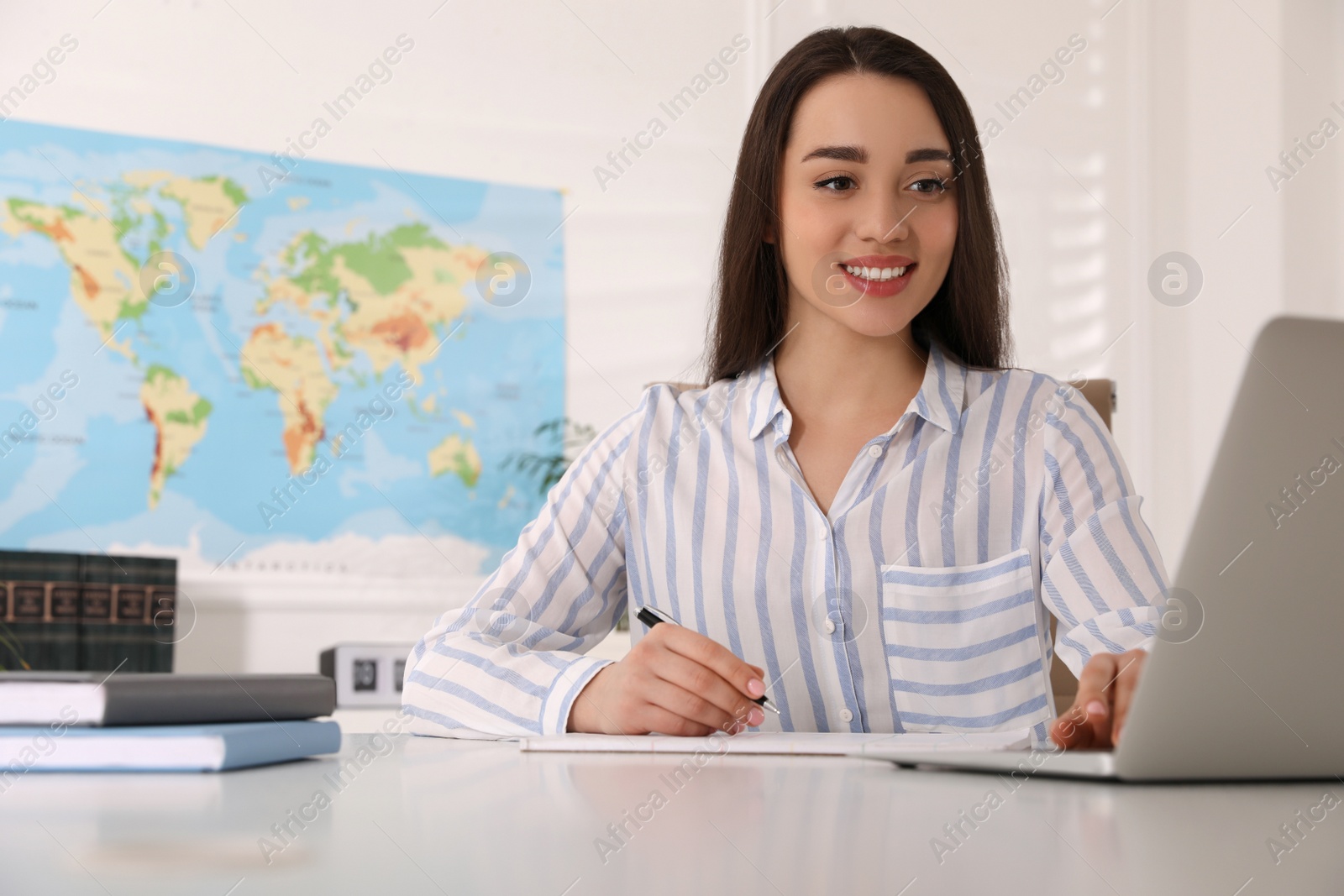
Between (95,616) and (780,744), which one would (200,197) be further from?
(780,744)

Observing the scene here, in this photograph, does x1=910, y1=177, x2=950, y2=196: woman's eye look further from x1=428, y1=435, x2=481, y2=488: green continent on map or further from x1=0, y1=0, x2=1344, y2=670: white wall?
x1=428, y1=435, x2=481, y2=488: green continent on map

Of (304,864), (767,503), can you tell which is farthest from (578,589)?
(304,864)

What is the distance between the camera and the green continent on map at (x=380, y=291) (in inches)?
102

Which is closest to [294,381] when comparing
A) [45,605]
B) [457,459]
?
[457,459]

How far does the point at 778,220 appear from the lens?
1.48m

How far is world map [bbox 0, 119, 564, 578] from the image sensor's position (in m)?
2.38

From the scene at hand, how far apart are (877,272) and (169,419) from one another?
1.78 m

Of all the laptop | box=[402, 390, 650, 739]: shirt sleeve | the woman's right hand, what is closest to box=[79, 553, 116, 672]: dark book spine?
box=[402, 390, 650, 739]: shirt sleeve

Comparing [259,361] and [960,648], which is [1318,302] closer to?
[960,648]

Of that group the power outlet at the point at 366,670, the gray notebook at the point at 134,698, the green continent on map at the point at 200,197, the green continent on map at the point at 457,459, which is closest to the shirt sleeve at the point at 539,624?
the gray notebook at the point at 134,698

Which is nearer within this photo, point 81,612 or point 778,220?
point 778,220

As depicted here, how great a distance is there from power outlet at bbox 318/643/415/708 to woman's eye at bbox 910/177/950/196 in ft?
5.43

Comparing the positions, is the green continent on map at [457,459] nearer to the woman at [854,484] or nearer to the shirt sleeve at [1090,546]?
the woman at [854,484]

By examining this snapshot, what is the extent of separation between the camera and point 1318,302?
2834 mm
